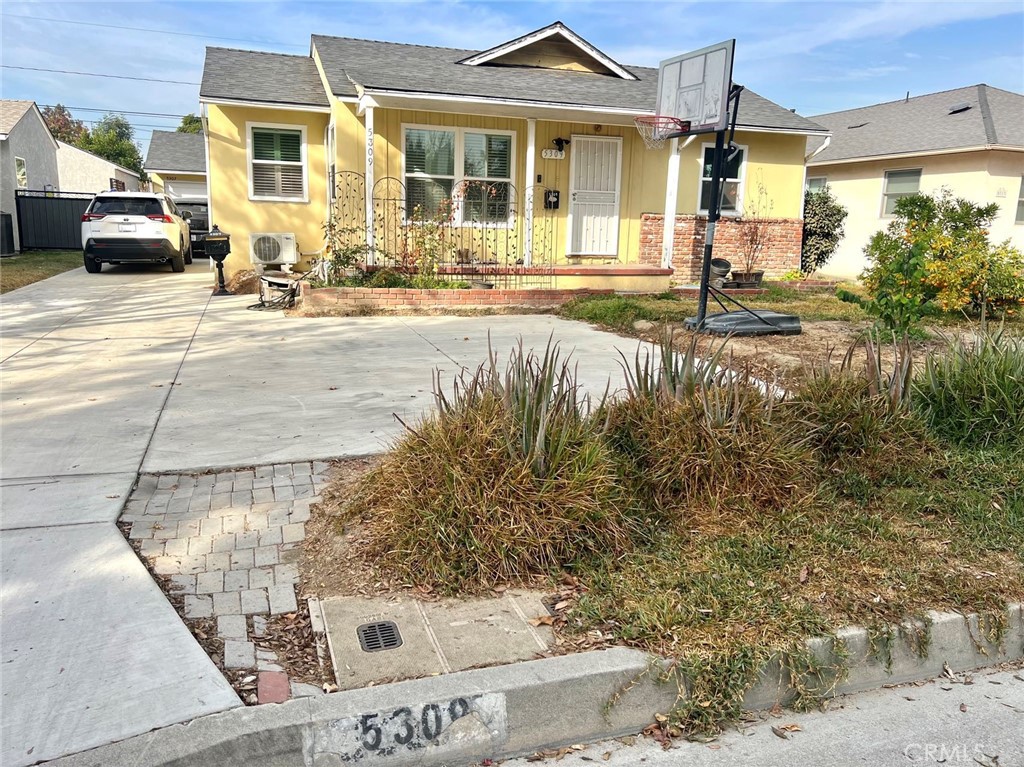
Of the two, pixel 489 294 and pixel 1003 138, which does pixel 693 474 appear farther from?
pixel 1003 138

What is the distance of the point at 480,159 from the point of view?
14625 millimetres

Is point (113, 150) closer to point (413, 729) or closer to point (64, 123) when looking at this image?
point (64, 123)

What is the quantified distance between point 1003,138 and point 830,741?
767 inches

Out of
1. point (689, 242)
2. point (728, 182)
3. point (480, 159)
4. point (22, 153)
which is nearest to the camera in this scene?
point (480, 159)

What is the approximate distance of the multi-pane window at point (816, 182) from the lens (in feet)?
74.0

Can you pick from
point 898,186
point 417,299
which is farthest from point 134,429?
point 898,186

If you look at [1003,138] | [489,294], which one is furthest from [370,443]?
[1003,138]

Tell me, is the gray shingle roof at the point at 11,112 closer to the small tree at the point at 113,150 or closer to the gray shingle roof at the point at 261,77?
the gray shingle roof at the point at 261,77

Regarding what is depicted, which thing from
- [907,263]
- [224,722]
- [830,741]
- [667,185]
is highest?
[667,185]

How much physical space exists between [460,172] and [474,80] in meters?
1.64

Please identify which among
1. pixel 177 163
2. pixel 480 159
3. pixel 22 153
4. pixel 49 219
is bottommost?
pixel 49 219

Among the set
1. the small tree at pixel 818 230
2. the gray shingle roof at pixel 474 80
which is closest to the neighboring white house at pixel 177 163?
the gray shingle roof at pixel 474 80

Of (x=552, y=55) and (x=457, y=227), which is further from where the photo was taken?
(x=552, y=55)

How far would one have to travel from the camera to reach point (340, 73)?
550 inches
